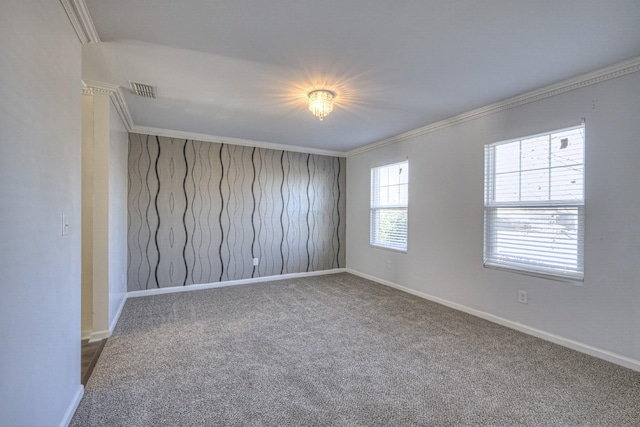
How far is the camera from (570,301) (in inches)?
107

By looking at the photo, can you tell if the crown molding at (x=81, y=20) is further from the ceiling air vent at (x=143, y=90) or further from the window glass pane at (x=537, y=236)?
the window glass pane at (x=537, y=236)

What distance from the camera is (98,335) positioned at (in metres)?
2.91

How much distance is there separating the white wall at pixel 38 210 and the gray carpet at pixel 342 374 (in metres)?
0.57

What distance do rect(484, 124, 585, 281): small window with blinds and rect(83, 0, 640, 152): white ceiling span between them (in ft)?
1.96

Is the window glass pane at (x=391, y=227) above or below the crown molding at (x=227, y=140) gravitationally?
below

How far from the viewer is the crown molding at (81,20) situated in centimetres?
172

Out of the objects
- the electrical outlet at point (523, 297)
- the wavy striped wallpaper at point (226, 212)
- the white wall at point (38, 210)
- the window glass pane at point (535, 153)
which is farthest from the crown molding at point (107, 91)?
the electrical outlet at point (523, 297)

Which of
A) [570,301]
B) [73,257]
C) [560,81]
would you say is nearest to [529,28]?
[560,81]

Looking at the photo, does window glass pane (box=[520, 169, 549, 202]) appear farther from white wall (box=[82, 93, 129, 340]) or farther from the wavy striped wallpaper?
white wall (box=[82, 93, 129, 340])

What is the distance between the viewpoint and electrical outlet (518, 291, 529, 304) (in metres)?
3.04

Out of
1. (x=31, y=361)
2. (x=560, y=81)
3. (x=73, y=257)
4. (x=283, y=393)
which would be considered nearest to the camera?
(x=31, y=361)

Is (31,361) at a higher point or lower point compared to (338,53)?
lower

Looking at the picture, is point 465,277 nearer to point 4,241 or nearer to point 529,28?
point 529,28

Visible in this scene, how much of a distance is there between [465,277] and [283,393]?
8.63 ft
